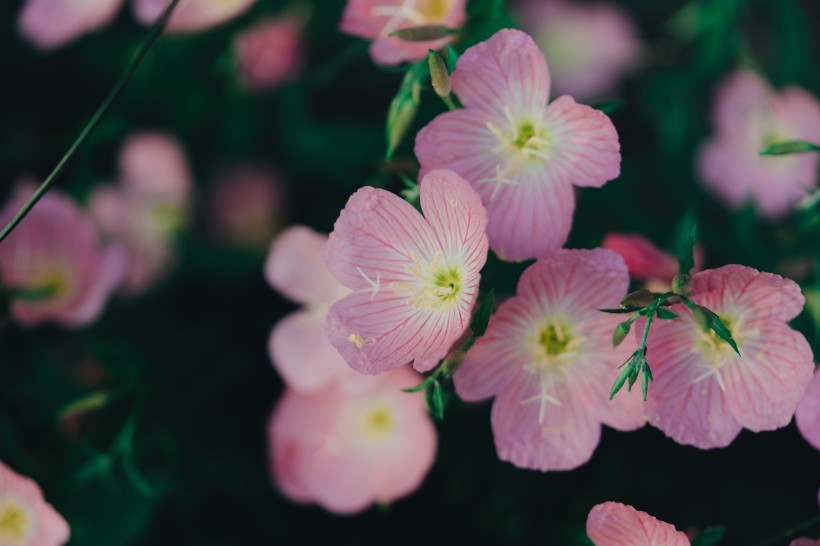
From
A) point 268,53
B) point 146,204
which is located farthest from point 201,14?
point 146,204

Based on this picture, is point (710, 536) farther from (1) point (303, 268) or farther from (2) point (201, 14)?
Answer: (2) point (201, 14)

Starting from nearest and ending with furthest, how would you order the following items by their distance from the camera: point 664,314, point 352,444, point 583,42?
point 664,314, point 352,444, point 583,42

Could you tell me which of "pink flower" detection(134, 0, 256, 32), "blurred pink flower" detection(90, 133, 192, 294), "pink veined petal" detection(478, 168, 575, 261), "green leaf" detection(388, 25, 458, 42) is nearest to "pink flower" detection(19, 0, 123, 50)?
"pink flower" detection(134, 0, 256, 32)

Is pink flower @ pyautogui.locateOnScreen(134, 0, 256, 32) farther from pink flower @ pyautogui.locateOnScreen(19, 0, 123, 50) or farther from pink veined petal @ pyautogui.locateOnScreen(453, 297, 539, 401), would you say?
pink veined petal @ pyautogui.locateOnScreen(453, 297, 539, 401)

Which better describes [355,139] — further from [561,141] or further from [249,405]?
[561,141]

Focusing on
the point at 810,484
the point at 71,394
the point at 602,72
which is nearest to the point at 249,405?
the point at 71,394

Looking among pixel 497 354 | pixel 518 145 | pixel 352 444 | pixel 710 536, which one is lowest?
pixel 352 444

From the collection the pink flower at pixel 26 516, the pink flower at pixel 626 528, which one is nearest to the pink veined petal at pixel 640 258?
the pink flower at pixel 626 528
